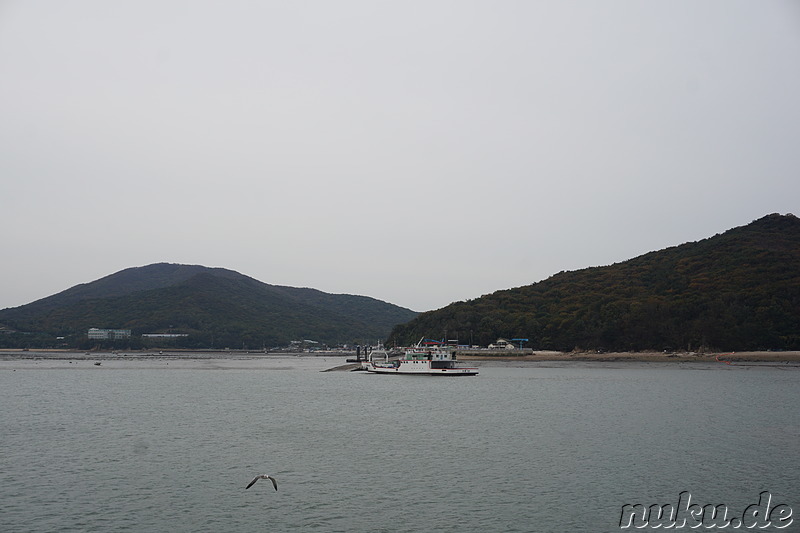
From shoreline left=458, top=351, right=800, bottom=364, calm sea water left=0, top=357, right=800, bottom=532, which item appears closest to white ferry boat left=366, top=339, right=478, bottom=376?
calm sea water left=0, top=357, right=800, bottom=532

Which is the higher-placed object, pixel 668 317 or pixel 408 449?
pixel 668 317

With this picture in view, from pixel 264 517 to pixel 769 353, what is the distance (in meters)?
136

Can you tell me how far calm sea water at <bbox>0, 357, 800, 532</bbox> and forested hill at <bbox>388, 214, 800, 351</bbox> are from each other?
76694 millimetres

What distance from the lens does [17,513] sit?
81.9 feet

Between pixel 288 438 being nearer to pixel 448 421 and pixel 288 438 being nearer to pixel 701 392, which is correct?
pixel 448 421

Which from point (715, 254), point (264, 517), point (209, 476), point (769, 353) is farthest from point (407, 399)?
point (715, 254)

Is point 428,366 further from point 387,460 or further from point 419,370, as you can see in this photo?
point 387,460

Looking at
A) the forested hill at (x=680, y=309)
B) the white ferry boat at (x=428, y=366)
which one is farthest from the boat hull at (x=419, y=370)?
the forested hill at (x=680, y=309)

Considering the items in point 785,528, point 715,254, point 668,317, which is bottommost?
point 785,528

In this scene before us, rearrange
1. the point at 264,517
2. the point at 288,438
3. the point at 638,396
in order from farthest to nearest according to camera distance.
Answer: the point at 638,396 < the point at 288,438 < the point at 264,517

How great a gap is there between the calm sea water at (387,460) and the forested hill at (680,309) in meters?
76.7

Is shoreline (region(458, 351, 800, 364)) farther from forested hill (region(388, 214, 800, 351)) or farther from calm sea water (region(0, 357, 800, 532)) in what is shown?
calm sea water (region(0, 357, 800, 532))

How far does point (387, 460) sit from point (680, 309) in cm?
13124

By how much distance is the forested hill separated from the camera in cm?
13950
